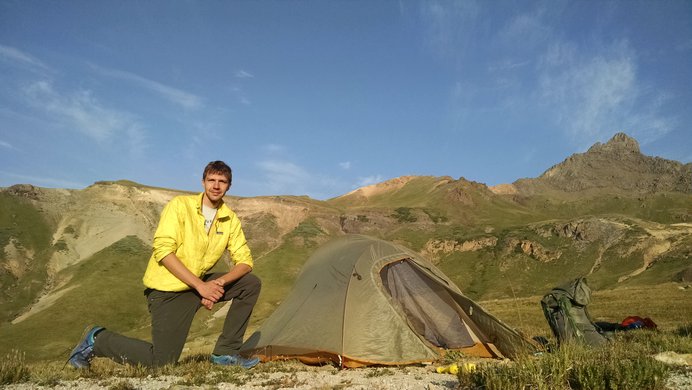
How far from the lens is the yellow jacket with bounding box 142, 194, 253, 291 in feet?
20.5

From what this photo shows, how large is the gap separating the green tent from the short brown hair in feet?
12.0

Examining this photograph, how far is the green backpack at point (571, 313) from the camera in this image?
26.9 ft

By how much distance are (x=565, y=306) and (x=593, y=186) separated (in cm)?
19493

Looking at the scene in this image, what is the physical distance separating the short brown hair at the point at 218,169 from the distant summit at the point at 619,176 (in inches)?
7205

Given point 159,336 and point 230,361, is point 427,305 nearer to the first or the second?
point 230,361

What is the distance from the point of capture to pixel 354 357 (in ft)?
26.0

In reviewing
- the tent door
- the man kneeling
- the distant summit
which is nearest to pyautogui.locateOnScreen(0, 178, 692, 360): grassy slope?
the tent door

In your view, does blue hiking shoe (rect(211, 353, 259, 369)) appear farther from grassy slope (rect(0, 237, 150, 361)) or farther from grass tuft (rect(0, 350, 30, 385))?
grassy slope (rect(0, 237, 150, 361))

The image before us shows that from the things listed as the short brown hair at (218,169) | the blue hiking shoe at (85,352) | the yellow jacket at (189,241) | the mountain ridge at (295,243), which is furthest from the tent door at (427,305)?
the mountain ridge at (295,243)

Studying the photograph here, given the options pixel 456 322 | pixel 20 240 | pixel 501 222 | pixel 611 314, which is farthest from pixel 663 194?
pixel 20 240

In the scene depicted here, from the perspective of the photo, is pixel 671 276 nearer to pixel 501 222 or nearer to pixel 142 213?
pixel 501 222

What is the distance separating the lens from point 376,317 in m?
8.48

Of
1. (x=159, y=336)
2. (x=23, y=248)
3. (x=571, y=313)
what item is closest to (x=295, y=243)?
(x=23, y=248)

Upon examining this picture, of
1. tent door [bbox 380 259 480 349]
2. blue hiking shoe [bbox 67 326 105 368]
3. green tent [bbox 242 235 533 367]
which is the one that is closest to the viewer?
blue hiking shoe [bbox 67 326 105 368]
